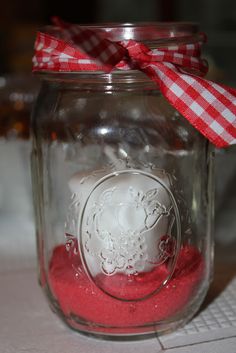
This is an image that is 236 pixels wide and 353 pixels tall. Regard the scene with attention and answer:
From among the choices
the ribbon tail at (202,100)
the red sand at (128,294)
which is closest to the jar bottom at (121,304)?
the red sand at (128,294)

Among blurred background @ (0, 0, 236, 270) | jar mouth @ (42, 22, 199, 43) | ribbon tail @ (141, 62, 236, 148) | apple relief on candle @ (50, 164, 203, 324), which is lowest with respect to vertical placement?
blurred background @ (0, 0, 236, 270)

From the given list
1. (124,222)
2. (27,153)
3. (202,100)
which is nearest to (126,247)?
(124,222)

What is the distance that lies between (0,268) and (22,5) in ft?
3.99

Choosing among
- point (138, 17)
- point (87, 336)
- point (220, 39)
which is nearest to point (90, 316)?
point (87, 336)

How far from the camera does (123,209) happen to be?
0.42m

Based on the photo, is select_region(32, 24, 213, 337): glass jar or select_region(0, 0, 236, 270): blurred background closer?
select_region(32, 24, 213, 337): glass jar

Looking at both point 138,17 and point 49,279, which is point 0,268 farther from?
point 138,17

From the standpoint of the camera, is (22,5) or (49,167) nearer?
(49,167)

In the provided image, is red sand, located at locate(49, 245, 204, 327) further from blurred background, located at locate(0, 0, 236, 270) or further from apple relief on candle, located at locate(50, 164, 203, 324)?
blurred background, located at locate(0, 0, 236, 270)

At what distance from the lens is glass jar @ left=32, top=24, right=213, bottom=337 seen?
0.43 meters

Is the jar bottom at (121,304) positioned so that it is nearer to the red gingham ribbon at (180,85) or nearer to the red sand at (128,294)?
the red sand at (128,294)

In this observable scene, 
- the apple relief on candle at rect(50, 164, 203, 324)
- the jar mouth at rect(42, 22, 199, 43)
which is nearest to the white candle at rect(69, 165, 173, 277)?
the apple relief on candle at rect(50, 164, 203, 324)

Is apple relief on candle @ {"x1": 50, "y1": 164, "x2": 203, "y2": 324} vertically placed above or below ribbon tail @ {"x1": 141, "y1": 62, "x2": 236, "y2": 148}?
below

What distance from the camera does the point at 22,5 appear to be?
1.64 meters
